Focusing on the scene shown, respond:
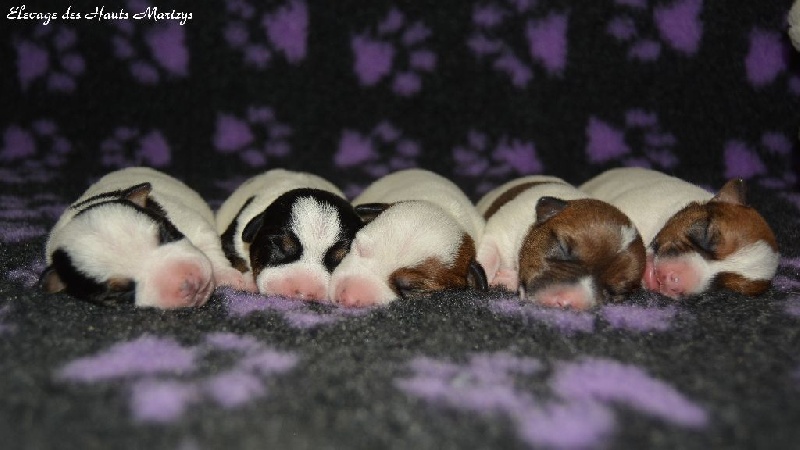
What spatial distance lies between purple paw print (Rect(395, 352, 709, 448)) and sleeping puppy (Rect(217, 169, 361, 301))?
82 centimetres

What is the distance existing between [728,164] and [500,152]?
1.62 metres

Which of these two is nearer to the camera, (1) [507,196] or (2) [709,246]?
(2) [709,246]

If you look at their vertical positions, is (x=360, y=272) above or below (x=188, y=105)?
below

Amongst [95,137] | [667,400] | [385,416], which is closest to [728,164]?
[667,400]

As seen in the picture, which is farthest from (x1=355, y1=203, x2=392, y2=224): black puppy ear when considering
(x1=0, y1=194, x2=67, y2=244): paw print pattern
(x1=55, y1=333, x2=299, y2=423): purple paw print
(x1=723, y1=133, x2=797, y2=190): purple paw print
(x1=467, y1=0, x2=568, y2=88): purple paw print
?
(x1=723, y1=133, x2=797, y2=190): purple paw print

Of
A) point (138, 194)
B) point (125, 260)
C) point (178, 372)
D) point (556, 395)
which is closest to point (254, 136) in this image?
point (138, 194)

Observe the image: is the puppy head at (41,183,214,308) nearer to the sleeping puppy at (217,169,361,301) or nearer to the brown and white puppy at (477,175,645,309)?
the sleeping puppy at (217,169,361,301)

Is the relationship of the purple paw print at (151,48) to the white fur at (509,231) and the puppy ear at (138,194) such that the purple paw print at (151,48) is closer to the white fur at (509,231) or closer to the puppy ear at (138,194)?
the puppy ear at (138,194)

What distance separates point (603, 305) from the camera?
255cm

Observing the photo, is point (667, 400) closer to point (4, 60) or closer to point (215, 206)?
point (215, 206)

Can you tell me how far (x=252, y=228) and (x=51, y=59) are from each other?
10.9 feet

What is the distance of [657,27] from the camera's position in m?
4.91

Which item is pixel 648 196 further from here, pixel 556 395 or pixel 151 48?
pixel 151 48

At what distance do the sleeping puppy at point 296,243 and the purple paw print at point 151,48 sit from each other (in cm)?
262
